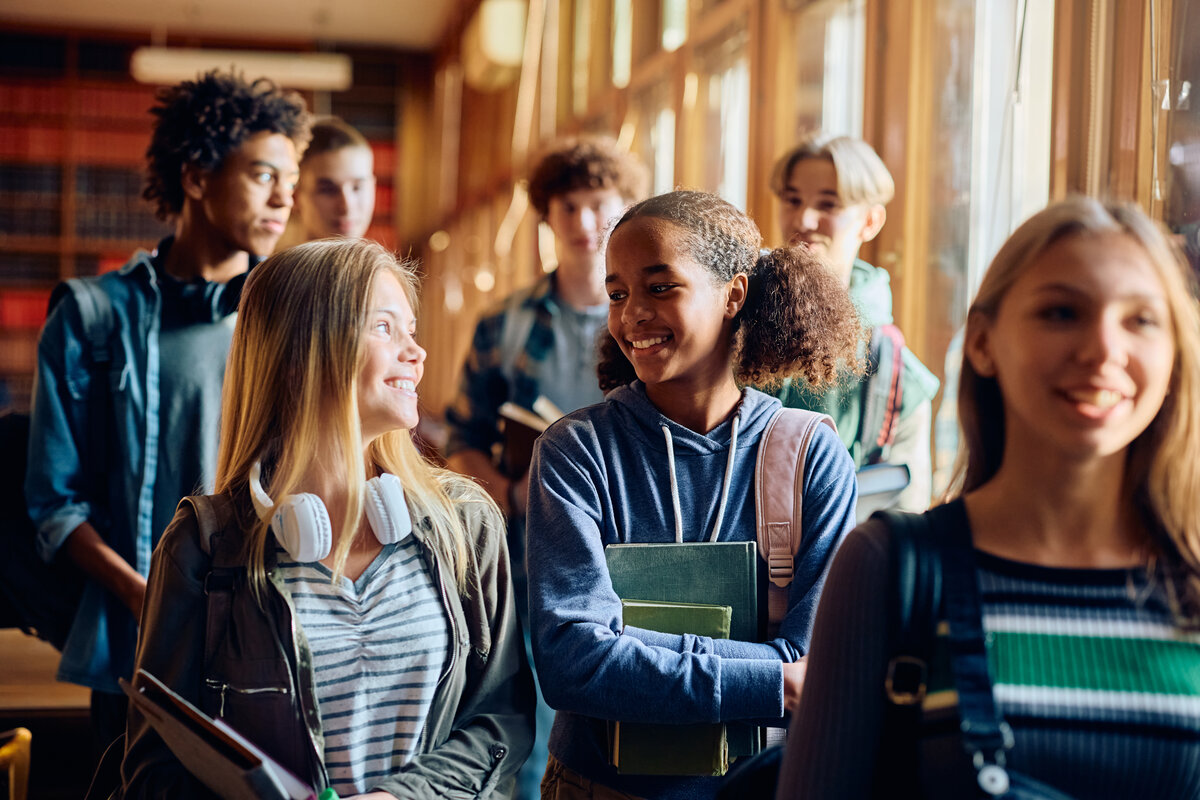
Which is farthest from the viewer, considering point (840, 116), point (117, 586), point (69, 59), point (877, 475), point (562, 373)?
point (69, 59)

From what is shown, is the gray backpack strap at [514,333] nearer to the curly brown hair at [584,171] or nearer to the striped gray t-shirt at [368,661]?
the curly brown hair at [584,171]

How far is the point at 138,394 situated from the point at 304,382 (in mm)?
770

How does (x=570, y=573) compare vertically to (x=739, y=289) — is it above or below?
below

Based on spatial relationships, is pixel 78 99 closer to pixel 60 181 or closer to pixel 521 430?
pixel 60 181

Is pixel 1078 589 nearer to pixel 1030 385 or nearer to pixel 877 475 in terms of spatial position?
pixel 1030 385

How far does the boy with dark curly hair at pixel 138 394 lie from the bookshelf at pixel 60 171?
24.0ft

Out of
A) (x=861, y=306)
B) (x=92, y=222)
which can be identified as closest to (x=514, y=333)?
(x=861, y=306)

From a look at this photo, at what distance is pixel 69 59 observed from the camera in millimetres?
9422

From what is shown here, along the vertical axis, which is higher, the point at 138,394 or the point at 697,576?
the point at 138,394

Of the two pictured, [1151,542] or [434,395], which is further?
[434,395]

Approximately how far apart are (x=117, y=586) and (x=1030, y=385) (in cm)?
155

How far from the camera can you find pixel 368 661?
1303 mm

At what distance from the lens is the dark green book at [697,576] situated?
51.8 inches

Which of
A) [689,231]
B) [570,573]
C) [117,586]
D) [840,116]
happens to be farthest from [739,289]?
[840,116]
